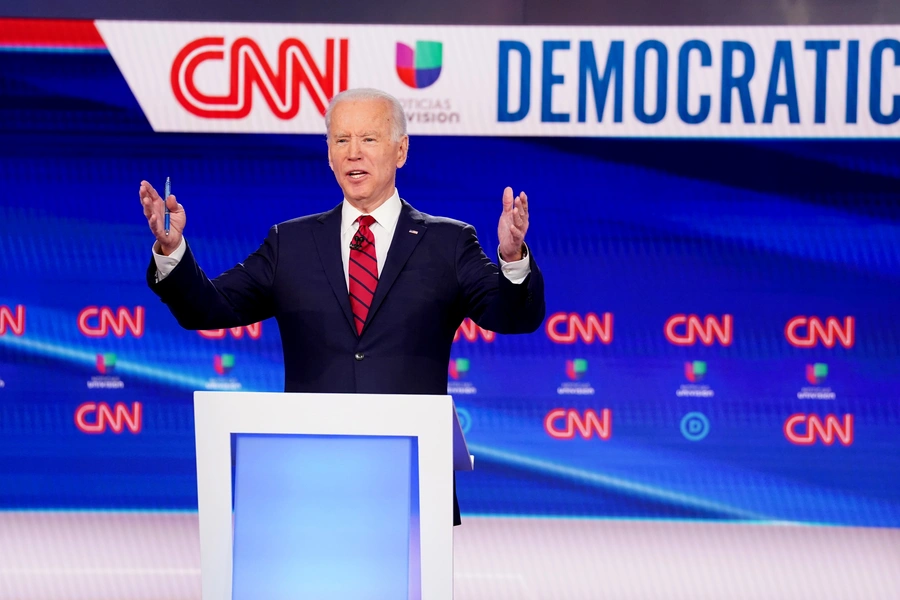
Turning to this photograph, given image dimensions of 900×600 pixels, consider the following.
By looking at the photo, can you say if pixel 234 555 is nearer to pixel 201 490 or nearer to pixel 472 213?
pixel 201 490

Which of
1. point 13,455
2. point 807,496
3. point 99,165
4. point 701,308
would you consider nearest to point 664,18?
point 701,308

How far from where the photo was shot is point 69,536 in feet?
13.5

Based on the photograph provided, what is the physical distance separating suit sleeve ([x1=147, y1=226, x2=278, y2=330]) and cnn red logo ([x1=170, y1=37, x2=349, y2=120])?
2.42 m

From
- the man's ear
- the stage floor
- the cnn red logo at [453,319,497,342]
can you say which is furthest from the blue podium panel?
the cnn red logo at [453,319,497,342]

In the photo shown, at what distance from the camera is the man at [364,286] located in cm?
181

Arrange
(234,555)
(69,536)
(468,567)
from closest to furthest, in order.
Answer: (234,555), (468,567), (69,536)

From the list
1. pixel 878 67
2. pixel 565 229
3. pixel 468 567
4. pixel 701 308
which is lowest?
pixel 468 567

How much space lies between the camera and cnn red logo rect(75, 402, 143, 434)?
438 cm

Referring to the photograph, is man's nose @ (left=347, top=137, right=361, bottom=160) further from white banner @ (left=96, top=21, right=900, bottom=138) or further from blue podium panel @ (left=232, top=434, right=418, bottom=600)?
white banner @ (left=96, top=21, right=900, bottom=138)

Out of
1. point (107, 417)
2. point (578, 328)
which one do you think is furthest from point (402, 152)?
point (107, 417)

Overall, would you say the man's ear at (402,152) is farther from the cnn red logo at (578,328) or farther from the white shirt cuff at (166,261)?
the cnn red logo at (578,328)

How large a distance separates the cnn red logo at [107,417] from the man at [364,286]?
8.66ft

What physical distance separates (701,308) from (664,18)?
1238mm

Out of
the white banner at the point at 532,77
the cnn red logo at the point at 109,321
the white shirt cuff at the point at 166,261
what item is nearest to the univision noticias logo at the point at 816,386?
the white banner at the point at 532,77
